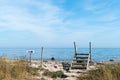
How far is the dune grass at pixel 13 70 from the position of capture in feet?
50.2

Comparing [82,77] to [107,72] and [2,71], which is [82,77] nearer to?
[107,72]

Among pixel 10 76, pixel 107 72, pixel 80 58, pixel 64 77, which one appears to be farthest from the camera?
pixel 80 58

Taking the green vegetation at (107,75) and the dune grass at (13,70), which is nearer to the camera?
the green vegetation at (107,75)

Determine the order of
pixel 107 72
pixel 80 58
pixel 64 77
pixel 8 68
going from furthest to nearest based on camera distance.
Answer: pixel 80 58 < pixel 64 77 < pixel 8 68 < pixel 107 72

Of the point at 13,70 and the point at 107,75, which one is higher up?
the point at 13,70

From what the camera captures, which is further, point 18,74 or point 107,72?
point 18,74

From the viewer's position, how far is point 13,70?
1619 cm

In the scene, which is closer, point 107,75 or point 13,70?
point 107,75

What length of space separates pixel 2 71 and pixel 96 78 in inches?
187

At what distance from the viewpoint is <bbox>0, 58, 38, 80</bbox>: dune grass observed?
15.3 m

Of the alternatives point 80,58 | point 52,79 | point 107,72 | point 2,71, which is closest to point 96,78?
point 107,72

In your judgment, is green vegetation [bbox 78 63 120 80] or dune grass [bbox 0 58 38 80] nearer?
green vegetation [bbox 78 63 120 80]

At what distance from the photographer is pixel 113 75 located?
14383mm

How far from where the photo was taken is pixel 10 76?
50.4ft
